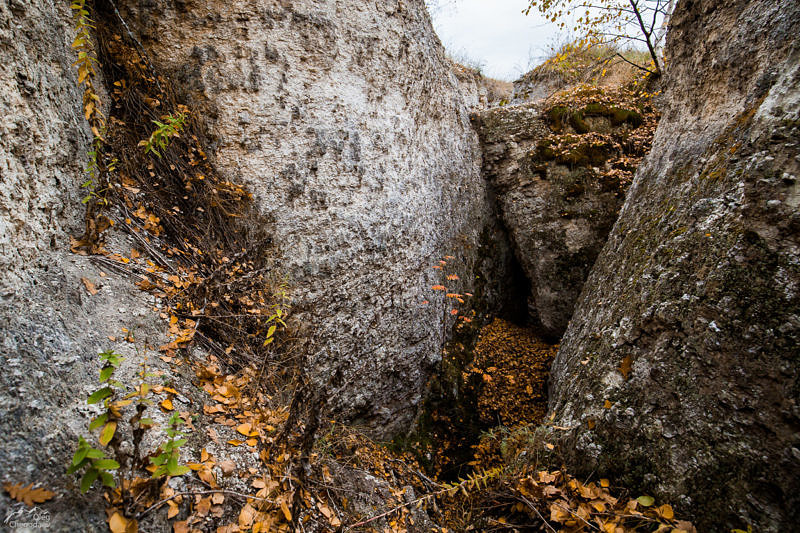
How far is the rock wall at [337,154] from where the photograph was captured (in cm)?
387

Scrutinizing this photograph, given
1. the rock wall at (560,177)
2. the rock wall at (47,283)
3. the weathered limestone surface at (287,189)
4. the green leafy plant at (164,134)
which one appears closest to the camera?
the rock wall at (47,283)


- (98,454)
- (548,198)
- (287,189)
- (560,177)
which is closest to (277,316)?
(287,189)

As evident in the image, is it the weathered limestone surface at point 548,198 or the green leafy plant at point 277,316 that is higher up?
the weathered limestone surface at point 548,198

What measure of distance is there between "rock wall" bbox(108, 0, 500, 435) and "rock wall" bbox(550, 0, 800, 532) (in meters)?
2.42

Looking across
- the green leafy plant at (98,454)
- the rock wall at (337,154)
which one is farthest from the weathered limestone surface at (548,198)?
the green leafy plant at (98,454)

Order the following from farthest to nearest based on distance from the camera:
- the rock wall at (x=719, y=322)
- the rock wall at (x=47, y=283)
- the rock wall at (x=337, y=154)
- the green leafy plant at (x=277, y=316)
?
1. the rock wall at (x=337, y=154)
2. the green leafy plant at (x=277, y=316)
3. the rock wall at (x=719, y=322)
4. the rock wall at (x=47, y=283)

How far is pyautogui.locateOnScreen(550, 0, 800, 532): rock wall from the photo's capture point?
1.92 m

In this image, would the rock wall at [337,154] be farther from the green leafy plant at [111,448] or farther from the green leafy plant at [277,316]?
the green leafy plant at [111,448]

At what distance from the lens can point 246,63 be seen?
395 centimetres

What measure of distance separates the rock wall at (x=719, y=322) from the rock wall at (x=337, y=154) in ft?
7.94

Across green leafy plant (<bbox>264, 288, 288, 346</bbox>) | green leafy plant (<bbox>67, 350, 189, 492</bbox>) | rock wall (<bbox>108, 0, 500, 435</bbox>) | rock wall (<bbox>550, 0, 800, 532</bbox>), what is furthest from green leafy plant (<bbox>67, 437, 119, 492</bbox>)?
rock wall (<bbox>550, 0, 800, 532</bbox>)

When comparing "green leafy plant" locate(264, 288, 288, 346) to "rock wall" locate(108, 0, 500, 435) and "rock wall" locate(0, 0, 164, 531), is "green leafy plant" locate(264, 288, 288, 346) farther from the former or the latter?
"rock wall" locate(0, 0, 164, 531)

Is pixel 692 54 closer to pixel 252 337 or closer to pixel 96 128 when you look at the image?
pixel 252 337

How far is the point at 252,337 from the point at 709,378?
369 centimetres
